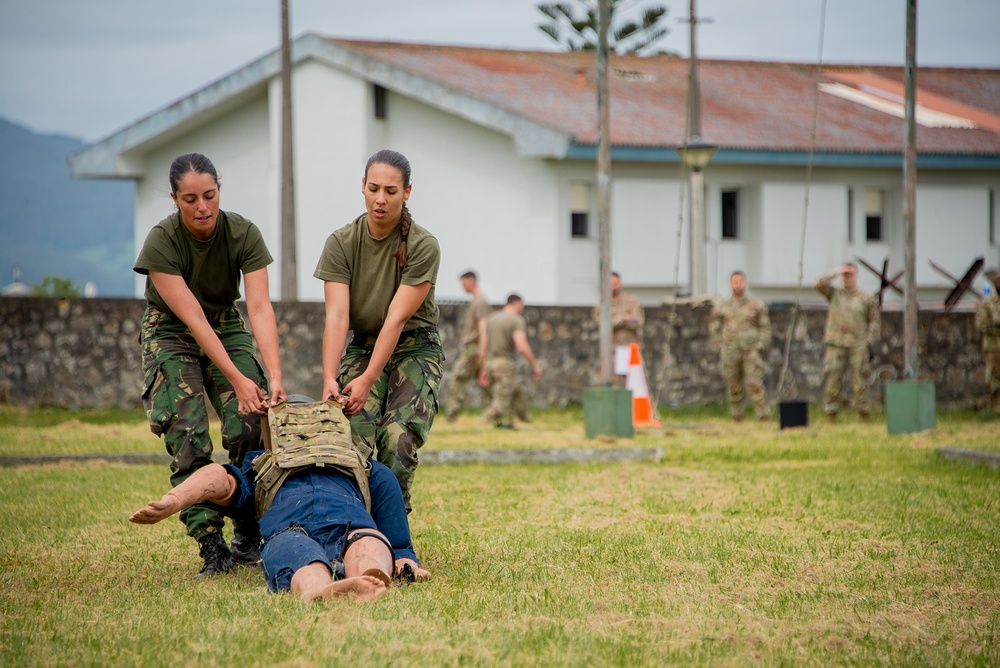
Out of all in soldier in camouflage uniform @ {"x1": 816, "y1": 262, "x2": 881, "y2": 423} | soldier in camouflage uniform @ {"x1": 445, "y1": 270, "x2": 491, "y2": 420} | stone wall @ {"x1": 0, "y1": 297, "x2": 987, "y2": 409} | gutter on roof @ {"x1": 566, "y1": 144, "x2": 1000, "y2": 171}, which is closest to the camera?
soldier in camouflage uniform @ {"x1": 816, "y1": 262, "x2": 881, "y2": 423}

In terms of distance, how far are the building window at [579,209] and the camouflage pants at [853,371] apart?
10.4 meters

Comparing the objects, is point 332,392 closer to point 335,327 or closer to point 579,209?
point 335,327

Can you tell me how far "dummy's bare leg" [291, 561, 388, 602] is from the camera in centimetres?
552

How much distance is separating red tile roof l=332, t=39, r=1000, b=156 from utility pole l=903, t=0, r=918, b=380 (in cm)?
990

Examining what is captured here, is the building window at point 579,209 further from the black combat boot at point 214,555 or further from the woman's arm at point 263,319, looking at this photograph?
the black combat boot at point 214,555

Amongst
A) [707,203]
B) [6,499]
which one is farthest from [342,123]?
[6,499]

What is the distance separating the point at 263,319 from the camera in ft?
22.9

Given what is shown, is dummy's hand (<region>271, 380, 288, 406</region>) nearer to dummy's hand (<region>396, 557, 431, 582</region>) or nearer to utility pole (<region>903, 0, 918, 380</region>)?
dummy's hand (<region>396, 557, 431, 582</region>)

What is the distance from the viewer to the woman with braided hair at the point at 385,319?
672cm

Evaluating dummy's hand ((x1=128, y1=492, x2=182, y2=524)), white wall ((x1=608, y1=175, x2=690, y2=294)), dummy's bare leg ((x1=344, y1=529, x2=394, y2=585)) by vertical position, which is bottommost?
dummy's bare leg ((x1=344, y1=529, x2=394, y2=585))

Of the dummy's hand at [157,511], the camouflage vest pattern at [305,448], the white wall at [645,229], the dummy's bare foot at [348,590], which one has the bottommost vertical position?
the dummy's bare foot at [348,590]

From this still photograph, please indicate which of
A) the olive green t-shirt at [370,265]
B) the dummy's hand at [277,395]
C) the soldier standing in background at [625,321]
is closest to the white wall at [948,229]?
the soldier standing in background at [625,321]

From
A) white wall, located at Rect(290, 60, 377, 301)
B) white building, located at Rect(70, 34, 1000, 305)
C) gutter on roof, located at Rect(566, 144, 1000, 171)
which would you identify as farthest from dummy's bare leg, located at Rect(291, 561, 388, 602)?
white wall, located at Rect(290, 60, 377, 301)

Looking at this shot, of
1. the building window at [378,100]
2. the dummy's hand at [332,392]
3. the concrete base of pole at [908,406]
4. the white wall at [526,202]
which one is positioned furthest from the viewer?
the building window at [378,100]
